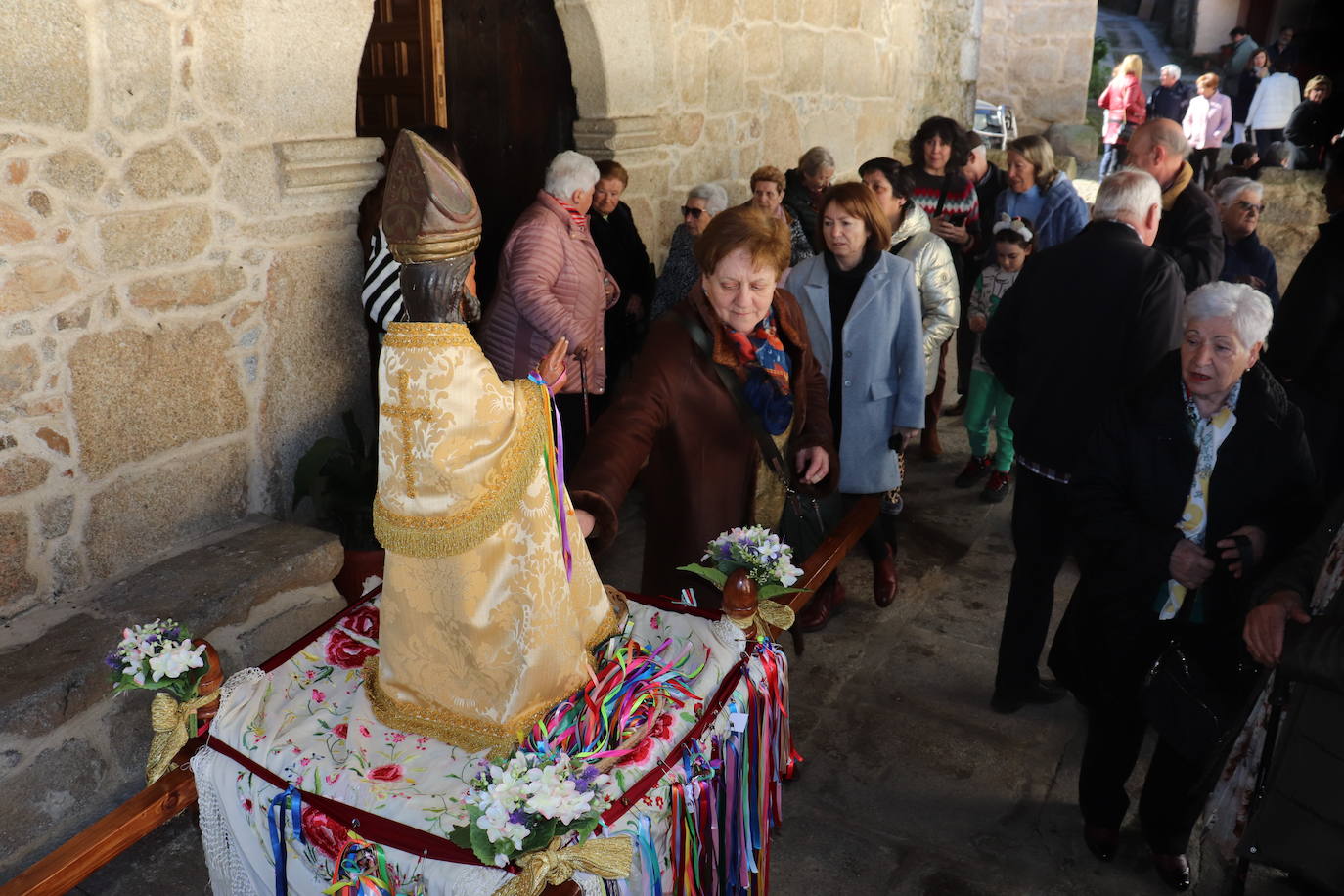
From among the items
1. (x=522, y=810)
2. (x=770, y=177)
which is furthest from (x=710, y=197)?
(x=522, y=810)

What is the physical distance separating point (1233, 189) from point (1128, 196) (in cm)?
262

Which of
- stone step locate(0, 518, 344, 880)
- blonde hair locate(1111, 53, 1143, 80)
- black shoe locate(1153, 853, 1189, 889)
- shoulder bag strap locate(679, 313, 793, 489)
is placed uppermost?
blonde hair locate(1111, 53, 1143, 80)

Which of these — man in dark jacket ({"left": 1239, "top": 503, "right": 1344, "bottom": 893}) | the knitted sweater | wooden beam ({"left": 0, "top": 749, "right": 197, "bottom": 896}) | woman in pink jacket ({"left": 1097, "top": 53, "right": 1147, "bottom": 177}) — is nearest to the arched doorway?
the knitted sweater

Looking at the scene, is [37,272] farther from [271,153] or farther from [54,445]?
[271,153]

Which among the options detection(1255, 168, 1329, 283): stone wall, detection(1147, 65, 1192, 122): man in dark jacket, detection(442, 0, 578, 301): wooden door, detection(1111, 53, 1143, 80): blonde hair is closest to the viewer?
detection(442, 0, 578, 301): wooden door

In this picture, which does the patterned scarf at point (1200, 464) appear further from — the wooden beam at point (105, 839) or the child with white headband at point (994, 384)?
the child with white headband at point (994, 384)

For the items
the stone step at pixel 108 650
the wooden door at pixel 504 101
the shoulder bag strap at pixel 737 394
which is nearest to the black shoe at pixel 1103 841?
the shoulder bag strap at pixel 737 394

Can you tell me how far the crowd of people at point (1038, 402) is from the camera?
2680 millimetres

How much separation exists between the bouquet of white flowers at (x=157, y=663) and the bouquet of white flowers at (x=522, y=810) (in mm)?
693

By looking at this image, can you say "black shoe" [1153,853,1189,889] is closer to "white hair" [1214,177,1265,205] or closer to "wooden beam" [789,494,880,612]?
"wooden beam" [789,494,880,612]

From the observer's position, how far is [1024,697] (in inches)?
147

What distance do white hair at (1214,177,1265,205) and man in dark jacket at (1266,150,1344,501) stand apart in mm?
2125

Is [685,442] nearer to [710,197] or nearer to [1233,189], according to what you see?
[710,197]

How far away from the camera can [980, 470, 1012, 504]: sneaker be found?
218 inches
